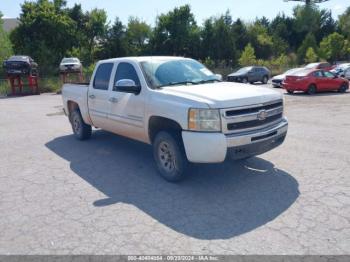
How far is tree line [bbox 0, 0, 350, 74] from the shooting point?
3588 cm

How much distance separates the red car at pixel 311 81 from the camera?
61.1 feet

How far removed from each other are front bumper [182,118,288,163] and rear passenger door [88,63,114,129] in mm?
2549

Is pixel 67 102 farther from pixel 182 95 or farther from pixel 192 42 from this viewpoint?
pixel 192 42

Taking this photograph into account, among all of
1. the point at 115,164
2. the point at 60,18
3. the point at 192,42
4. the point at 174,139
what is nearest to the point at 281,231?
the point at 174,139

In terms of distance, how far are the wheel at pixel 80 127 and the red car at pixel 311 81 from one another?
13590 millimetres

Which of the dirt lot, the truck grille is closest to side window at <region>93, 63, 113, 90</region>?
the dirt lot

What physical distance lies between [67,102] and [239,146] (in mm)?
5388

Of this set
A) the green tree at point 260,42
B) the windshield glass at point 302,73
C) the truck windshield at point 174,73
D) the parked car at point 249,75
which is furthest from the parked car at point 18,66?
the green tree at point 260,42

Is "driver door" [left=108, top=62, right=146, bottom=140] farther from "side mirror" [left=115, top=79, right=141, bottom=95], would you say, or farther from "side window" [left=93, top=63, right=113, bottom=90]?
"side window" [left=93, top=63, right=113, bottom=90]

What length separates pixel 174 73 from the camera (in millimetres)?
6051

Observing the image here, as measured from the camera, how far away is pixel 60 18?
36.5 m

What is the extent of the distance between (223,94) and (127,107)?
1870 millimetres

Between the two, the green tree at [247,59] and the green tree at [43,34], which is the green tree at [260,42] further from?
the green tree at [43,34]

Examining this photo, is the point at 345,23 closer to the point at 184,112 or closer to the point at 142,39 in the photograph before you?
the point at 142,39
